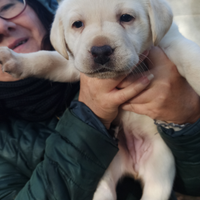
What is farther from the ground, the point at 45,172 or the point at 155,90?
the point at 155,90

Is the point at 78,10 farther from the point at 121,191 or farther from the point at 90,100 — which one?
the point at 121,191

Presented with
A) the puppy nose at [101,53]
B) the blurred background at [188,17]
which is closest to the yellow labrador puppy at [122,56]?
the puppy nose at [101,53]

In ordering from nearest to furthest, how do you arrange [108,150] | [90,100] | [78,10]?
[78,10] < [108,150] < [90,100]

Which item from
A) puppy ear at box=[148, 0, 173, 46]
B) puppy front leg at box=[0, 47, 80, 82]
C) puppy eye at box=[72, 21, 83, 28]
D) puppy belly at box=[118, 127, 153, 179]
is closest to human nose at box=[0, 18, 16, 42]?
puppy front leg at box=[0, 47, 80, 82]

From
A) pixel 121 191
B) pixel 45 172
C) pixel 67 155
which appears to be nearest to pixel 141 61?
pixel 67 155

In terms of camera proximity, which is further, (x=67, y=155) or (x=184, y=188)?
(x=184, y=188)

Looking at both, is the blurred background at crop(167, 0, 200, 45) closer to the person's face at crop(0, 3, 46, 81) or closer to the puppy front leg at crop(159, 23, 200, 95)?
the puppy front leg at crop(159, 23, 200, 95)
